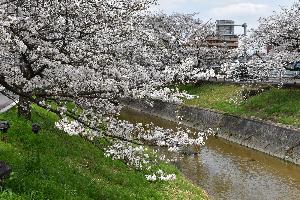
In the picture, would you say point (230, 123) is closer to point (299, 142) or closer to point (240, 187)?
point (299, 142)

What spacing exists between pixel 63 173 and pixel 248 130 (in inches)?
936

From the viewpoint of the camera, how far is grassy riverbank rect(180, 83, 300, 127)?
123 feet

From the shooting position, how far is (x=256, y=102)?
43.0 meters

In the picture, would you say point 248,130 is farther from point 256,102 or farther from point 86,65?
point 86,65

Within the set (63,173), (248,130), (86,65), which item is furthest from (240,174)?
(86,65)

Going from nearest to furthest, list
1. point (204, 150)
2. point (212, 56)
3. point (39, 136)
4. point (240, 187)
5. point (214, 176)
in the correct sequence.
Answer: point (39, 136)
point (240, 187)
point (214, 176)
point (204, 150)
point (212, 56)

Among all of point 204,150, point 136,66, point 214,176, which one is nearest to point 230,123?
point 204,150

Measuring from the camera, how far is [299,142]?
3123 centimetres

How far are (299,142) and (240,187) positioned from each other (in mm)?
7941

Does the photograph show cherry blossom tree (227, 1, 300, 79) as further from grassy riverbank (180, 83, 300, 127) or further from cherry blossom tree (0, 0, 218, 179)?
cherry blossom tree (0, 0, 218, 179)

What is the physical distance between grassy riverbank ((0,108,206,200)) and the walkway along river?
3071mm

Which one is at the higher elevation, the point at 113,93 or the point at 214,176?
the point at 113,93

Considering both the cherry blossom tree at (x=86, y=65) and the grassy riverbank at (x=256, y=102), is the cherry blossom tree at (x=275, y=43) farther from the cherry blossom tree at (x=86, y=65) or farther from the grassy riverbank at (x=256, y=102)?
the cherry blossom tree at (x=86, y=65)

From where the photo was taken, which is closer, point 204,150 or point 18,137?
point 18,137
